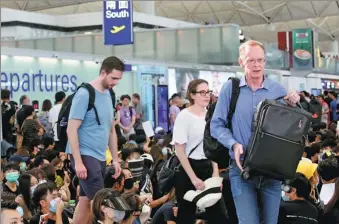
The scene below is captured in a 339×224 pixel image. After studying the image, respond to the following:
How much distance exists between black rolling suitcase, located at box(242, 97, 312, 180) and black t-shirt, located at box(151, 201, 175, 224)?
239cm

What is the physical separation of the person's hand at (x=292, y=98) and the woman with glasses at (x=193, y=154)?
1724 mm

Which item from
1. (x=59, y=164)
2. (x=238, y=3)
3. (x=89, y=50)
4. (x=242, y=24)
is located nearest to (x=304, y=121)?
(x=59, y=164)

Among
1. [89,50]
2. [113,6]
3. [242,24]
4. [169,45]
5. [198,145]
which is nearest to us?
[198,145]

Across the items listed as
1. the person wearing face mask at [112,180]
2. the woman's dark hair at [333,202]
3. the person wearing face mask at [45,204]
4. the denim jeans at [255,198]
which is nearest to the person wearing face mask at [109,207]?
the denim jeans at [255,198]

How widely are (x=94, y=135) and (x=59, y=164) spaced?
356 cm

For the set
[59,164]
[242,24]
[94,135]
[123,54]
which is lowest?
[59,164]

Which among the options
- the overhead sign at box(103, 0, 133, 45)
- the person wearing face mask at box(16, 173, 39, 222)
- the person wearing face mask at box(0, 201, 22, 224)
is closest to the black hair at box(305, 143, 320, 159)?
the person wearing face mask at box(16, 173, 39, 222)

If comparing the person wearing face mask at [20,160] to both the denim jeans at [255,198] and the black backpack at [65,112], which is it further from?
the denim jeans at [255,198]

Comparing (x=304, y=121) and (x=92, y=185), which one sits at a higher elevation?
(x=304, y=121)

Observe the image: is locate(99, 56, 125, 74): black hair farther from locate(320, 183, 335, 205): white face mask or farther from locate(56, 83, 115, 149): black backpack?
locate(320, 183, 335, 205): white face mask

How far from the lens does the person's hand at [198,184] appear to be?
5.60 meters

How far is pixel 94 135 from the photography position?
5.46 meters

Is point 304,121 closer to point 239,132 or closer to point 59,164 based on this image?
point 239,132

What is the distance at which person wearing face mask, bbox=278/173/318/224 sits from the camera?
537 cm
